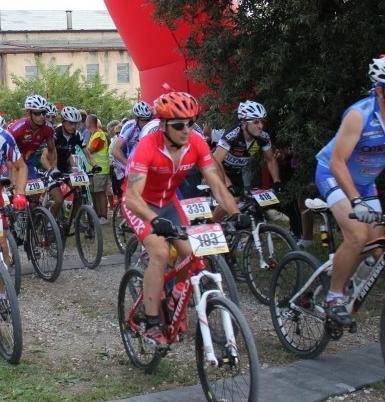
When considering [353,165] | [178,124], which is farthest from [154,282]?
[353,165]

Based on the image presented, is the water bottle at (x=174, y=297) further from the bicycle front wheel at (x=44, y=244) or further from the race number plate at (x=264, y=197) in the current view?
the bicycle front wheel at (x=44, y=244)

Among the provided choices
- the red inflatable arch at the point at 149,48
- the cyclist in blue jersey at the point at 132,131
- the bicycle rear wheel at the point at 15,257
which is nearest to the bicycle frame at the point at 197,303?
the bicycle rear wheel at the point at 15,257

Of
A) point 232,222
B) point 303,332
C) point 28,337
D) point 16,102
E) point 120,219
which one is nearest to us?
point 232,222

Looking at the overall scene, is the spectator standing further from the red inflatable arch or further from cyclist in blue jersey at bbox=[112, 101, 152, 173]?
cyclist in blue jersey at bbox=[112, 101, 152, 173]

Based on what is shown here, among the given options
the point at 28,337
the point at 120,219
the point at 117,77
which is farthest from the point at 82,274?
the point at 117,77

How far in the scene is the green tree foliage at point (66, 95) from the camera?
40.8 meters

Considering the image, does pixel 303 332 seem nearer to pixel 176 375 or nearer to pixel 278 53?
pixel 176 375

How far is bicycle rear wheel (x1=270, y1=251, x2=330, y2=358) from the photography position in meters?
4.88

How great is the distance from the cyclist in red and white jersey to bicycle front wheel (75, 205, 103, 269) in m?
3.50

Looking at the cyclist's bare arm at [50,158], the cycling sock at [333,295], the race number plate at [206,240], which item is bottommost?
the cycling sock at [333,295]

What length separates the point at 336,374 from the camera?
4699mm

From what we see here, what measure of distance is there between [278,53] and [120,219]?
359cm

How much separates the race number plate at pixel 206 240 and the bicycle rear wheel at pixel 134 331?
0.92 meters

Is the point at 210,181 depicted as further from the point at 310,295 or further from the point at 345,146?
the point at 310,295
